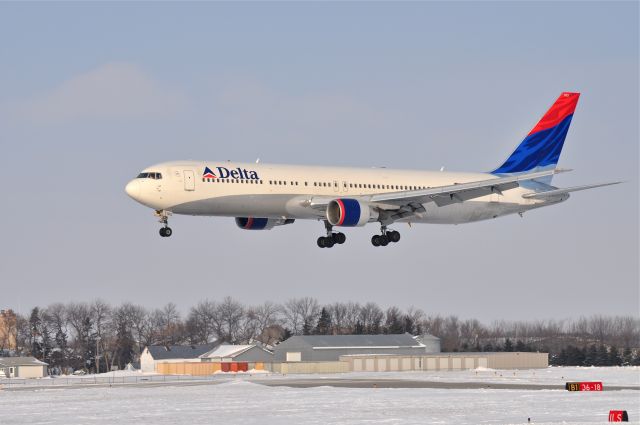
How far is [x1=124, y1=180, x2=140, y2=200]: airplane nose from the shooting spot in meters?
69.0

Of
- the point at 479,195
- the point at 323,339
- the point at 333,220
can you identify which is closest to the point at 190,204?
the point at 333,220

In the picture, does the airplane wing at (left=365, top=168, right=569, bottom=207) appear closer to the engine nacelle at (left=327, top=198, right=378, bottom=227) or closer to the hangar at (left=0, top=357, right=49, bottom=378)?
the engine nacelle at (left=327, top=198, right=378, bottom=227)

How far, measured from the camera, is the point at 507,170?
88.3 metres

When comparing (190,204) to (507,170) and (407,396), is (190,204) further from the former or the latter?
(507,170)

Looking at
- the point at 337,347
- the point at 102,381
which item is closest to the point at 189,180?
the point at 102,381

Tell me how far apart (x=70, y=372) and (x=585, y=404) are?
13752cm

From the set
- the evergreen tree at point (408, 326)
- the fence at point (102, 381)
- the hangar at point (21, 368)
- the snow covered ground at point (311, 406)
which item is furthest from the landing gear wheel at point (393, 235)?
the evergreen tree at point (408, 326)

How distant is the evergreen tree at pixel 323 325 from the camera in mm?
194125

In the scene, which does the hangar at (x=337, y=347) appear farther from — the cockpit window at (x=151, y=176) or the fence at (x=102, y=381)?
the cockpit window at (x=151, y=176)

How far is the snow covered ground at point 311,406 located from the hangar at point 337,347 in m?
54.8

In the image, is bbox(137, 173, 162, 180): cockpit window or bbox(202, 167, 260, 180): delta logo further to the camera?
bbox(202, 167, 260, 180): delta logo

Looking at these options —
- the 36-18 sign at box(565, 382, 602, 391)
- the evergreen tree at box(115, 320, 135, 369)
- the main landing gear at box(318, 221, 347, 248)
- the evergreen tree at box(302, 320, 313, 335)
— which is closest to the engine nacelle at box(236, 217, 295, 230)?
the main landing gear at box(318, 221, 347, 248)

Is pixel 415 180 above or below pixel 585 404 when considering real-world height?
above

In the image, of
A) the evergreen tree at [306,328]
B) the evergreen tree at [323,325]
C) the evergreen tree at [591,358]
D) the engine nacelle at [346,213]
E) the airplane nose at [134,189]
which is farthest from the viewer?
the evergreen tree at [306,328]
